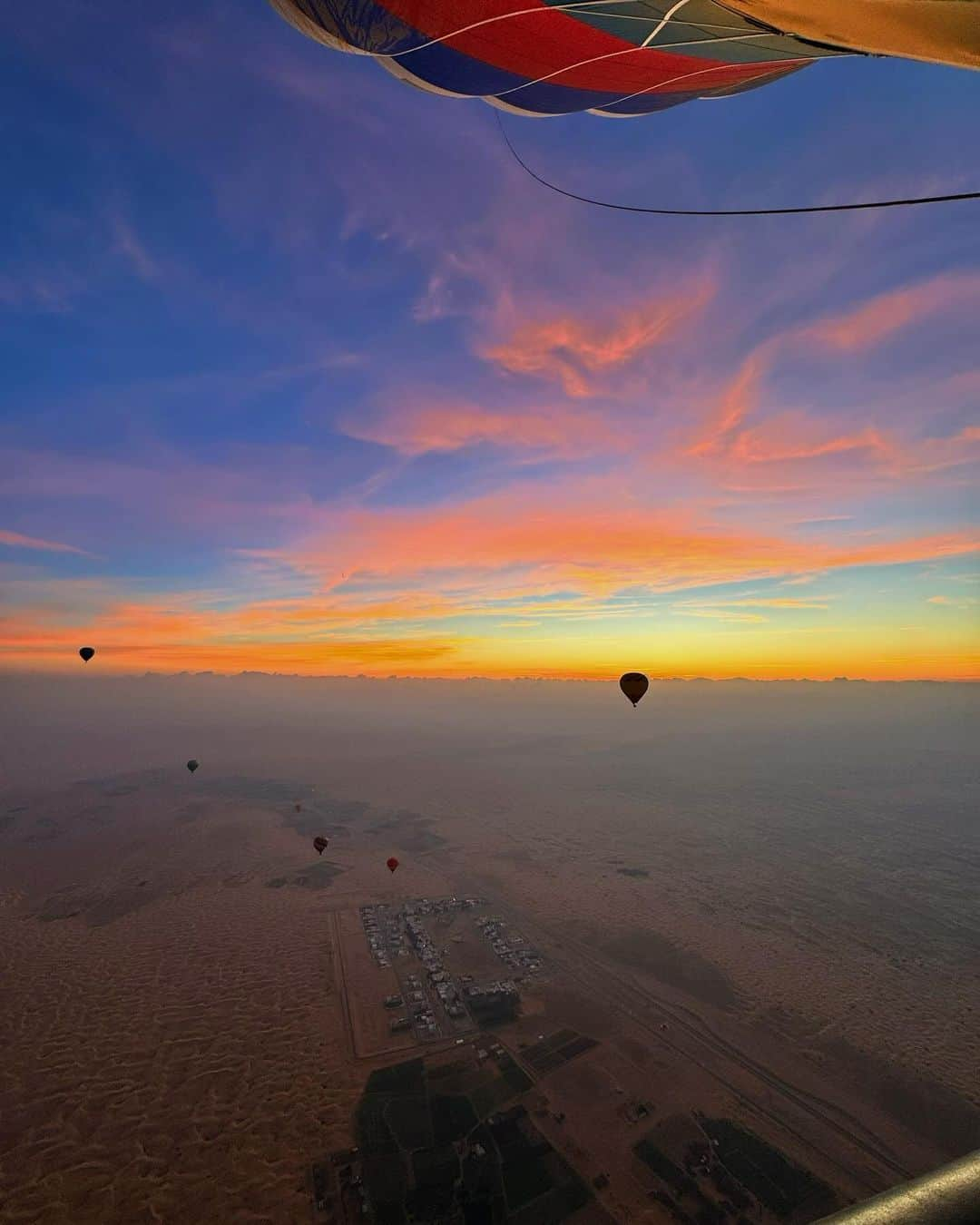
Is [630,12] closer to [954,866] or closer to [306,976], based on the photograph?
[306,976]

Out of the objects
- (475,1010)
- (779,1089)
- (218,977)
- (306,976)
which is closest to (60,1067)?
(218,977)

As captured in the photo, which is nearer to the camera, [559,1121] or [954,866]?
[559,1121]

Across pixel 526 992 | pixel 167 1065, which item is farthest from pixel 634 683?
pixel 167 1065

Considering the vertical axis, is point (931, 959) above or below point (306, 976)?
below

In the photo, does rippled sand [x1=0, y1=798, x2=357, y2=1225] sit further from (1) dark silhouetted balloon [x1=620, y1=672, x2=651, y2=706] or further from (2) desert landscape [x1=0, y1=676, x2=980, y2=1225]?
(1) dark silhouetted balloon [x1=620, y1=672, x2=651, y2=706]

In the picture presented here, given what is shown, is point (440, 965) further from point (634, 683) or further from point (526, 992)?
point (634, 683)

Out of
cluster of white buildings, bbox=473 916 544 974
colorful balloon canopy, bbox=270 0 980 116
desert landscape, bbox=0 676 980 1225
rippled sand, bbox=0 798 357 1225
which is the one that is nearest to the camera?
colorful balloon canopy, bbox=270 0 980 116

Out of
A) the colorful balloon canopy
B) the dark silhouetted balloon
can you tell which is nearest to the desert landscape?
the dark silhouetted balloon
